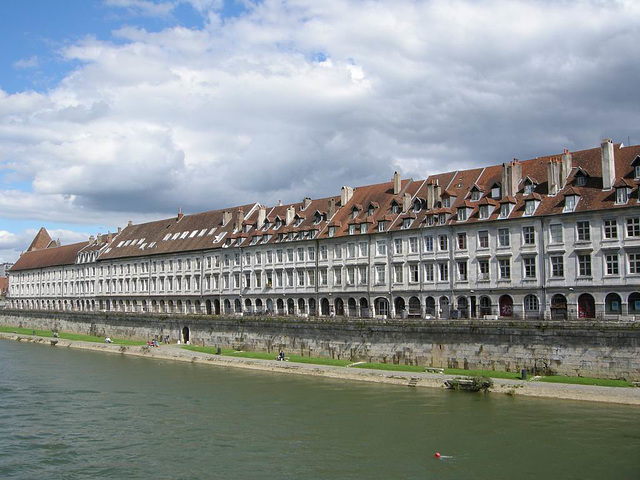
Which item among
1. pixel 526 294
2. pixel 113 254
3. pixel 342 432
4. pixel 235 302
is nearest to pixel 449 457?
pixel 342 432

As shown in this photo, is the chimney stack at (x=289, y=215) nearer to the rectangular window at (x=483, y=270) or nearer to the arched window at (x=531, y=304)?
the rectangular window at (x=483, y=270)

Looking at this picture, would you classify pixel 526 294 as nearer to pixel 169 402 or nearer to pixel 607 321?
pixel 607 321

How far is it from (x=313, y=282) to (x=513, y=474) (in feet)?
130

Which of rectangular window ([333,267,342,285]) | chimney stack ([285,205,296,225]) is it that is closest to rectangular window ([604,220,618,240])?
rectangular window ([333,267,342,285])

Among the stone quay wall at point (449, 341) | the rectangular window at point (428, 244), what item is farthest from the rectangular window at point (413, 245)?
the stone quay wall at point (449, 341)

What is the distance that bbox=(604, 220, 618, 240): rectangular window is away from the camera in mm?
42697

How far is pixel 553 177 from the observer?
47031mm

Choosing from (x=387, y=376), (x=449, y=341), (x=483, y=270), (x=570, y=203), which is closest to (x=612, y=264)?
(x=570, y=203)

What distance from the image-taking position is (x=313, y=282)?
62188 mm

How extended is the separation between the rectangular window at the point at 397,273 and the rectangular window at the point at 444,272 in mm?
3970

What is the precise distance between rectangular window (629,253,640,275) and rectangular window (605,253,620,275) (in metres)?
0.79

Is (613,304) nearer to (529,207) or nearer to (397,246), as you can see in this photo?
(529,207)

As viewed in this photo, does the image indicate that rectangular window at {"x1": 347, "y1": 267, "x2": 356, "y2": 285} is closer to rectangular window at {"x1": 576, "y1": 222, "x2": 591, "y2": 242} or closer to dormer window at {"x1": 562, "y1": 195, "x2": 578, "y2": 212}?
dormer window at {"x1": 562, "y1": 195, "x2": 578, "y2": 212}

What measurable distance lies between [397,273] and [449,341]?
38.0 feet
